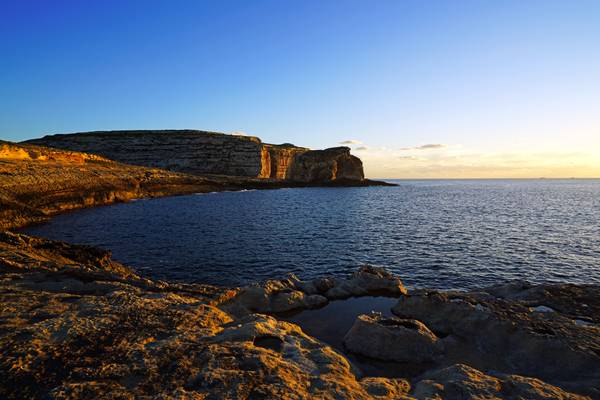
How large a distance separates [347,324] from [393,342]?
3304mm

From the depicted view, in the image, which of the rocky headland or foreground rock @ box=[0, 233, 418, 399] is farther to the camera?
the rocky headland

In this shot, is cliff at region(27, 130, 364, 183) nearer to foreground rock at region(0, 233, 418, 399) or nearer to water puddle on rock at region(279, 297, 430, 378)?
water puddle on rock at region(279, 297, 430, 378)

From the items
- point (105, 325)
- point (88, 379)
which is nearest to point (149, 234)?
point (105, 325)

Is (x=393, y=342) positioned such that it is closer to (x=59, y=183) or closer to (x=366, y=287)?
(x=366, y=287)

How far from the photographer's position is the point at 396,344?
10508mm

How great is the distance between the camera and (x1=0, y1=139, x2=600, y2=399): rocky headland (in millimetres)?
6930

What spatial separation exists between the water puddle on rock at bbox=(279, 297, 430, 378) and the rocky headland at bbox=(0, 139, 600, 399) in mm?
183

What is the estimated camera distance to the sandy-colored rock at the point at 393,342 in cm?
1029

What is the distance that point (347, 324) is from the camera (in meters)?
13.6

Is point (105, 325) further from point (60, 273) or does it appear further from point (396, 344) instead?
point (396, 344)

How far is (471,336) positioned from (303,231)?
90.7 ft

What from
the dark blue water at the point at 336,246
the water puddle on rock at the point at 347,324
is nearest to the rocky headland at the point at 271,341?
the water puddle on rock at the point at 347,324

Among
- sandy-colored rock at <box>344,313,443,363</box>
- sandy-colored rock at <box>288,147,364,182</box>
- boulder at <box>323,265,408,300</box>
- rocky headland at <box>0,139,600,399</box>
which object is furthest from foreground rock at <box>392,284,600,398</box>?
sandy-colored rock at <box>288,147,364,182</box>

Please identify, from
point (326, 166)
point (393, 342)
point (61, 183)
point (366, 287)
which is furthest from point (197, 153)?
point (393, 342)
